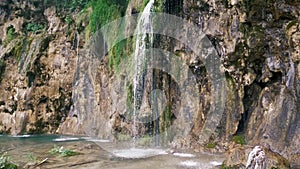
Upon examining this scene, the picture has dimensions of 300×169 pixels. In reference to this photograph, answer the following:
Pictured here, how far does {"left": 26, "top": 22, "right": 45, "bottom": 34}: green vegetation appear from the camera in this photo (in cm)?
2524

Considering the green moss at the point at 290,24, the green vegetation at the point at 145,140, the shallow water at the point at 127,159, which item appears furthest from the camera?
the green vegetation at the point at 145,140

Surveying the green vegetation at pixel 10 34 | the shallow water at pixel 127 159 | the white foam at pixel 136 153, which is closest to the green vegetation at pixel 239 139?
the shallow water at pixel 127 159

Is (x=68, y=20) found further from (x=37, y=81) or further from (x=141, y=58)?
(x=141, y=58)

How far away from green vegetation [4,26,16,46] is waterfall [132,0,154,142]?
1360cm

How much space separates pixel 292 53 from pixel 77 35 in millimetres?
15007

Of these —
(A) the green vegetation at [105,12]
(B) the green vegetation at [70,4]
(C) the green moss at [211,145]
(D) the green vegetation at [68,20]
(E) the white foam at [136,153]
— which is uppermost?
(B) the green vegetation at [70,4]

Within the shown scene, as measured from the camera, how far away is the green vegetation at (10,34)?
83.9ft

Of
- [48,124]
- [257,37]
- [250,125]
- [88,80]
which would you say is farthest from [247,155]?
[48,124]

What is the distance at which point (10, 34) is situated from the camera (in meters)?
25.9

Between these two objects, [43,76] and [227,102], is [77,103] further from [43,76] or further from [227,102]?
[227,102]

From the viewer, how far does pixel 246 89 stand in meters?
12.7

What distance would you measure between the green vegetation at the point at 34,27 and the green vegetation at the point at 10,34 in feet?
3.69

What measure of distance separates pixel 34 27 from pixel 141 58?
519 inches

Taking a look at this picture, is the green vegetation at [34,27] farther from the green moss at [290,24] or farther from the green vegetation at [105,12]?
the green moss at [290,24]
